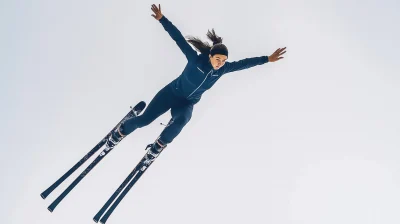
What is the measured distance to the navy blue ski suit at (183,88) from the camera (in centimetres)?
745

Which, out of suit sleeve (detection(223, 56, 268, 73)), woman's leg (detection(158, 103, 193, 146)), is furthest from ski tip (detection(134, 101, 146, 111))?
suit sleeve (detection(223, 56, 268, 73))

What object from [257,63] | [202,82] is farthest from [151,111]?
[257,63]

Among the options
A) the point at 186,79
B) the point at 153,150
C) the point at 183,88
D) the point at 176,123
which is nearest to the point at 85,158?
the point at 153,150

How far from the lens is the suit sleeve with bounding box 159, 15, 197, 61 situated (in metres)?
7.28

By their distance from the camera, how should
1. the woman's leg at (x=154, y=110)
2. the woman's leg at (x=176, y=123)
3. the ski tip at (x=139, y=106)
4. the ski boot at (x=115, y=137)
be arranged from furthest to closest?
1. the ski tip at (x=139, y=106)
2. the ski boot at (x=115, y=137)
3. the woman's leg at (x=154, y=110)
4. the woman's leg at (x=176, y=123)

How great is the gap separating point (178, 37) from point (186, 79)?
2.40 ft

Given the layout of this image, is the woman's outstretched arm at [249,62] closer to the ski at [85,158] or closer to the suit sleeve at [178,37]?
the suit sleeve at [178,37]

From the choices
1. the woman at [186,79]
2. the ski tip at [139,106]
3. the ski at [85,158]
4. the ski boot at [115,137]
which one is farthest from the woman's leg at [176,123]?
the ski tip at [139,106]

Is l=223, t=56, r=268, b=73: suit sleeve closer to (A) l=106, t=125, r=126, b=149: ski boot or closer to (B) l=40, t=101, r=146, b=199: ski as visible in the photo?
(A) l=106, t=125, r=126, b=149: ski boot

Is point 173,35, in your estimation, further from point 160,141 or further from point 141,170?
point 141,170

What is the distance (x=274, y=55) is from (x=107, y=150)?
350cm

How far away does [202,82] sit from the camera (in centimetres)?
762

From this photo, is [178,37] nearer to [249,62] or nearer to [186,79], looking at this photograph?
[186,79]

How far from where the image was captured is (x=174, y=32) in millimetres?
7309
